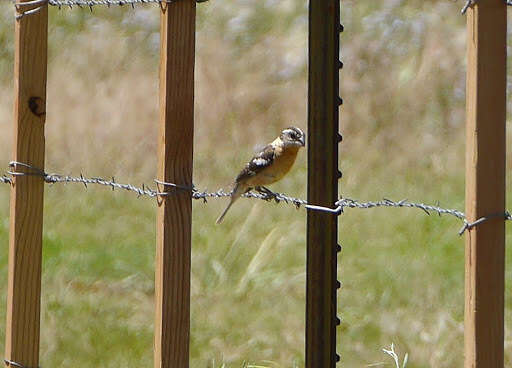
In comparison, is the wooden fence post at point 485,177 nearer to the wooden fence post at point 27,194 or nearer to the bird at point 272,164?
the wooden fence post at point 27,194

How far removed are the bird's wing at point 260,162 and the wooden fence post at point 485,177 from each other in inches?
91.6

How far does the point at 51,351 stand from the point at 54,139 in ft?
10.1

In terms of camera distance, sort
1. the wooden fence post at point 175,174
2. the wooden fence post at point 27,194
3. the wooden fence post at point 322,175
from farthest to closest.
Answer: the wooden fence post at point 27,194 → the wooden fence post at point 175,174 → the wooden fence post at point 322,175

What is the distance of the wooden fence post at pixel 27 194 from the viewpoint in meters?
3.54

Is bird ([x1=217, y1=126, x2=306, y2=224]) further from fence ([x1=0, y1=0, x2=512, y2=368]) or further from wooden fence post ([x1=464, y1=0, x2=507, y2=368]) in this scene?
wooden fence post ([x1=464, y1=0, x2=507, y2=368])

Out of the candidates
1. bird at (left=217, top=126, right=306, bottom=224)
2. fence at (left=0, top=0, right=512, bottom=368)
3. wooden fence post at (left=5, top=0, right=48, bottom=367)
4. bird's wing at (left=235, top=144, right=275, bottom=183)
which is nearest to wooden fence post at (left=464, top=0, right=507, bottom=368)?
fence at (left=0, top=0, right=512, bottom=368)

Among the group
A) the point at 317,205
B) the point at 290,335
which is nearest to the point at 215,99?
the point at 290,335

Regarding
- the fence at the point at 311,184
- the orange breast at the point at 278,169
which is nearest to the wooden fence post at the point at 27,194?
the fence at the point at 311,184

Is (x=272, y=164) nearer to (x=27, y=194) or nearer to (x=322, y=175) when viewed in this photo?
(x=27, y=194)

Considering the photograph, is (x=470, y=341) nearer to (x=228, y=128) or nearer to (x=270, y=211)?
(x=270, y=211)

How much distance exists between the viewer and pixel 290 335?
5.61 meters

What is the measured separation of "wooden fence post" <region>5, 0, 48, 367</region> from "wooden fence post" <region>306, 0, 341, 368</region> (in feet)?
3.22

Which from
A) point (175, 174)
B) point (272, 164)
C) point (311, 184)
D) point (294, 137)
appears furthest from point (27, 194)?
point (272, 164)

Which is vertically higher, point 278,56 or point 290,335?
point 278,56
